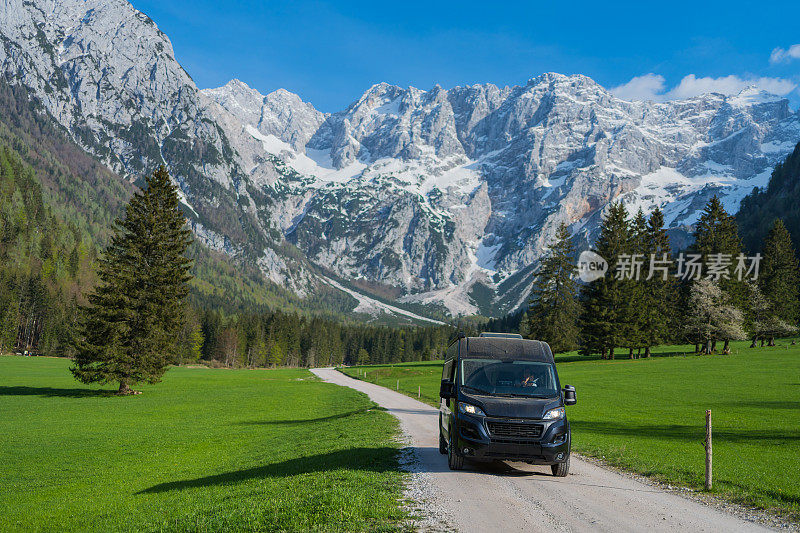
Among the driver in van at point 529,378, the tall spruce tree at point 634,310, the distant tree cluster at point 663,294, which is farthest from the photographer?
the tall spruce tree at point 634,310

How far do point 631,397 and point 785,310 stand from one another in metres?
56.0

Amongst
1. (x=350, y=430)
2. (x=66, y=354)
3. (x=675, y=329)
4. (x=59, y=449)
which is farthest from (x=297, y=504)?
(x=66, y=354)

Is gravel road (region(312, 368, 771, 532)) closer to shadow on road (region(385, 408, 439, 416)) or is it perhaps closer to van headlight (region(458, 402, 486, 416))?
van headlight (region(458, 402, 486, 416))

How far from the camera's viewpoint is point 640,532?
886 centimetres

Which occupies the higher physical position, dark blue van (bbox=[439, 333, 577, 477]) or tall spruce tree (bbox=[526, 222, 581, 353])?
tall spruce tree (bbox=[526, 222, 581, 353])

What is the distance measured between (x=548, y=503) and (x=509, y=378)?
403 centimetres

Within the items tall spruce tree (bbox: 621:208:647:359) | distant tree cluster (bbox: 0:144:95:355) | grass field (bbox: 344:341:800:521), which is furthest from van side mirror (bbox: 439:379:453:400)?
distant tree cluster (bbox: 0:144:95:355)

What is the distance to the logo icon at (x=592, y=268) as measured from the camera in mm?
72125

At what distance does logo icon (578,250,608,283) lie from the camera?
7212 centimetres

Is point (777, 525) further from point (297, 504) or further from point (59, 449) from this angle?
point (59, 449)

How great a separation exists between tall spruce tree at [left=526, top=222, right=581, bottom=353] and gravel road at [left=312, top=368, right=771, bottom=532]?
63.3m

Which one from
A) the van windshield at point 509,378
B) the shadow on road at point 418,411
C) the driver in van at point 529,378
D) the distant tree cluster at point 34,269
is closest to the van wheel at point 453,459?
the van windshield at point 509,378

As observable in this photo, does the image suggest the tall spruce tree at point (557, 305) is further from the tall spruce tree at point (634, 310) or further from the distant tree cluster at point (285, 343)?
the distant tree cluster at point (285, 343)

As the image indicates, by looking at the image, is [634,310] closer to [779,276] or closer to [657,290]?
[657,290]
